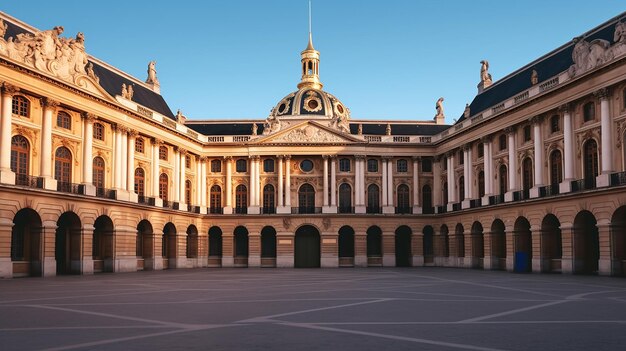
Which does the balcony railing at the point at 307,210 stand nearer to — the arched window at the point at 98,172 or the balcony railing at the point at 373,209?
the balcony railing at the point at 373,209

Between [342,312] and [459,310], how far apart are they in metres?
3.40

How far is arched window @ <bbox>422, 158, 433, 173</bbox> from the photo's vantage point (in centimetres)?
7106

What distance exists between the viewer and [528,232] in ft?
171

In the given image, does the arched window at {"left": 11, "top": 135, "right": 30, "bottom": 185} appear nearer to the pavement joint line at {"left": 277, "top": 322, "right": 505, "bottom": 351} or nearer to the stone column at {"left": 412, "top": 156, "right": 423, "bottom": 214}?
the pavement joint line at {"left": 277, "top": 322, "right": 505, "bottom": 351}

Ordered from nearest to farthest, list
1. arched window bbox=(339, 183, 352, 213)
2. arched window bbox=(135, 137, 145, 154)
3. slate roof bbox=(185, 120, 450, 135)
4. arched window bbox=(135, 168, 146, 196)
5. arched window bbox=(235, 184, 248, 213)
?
1. arched window bbox=(135, 168, 146, 196)
2. arched window bbox=(135, 137, 145, 154)
3. arched window bbox=(339, 183, 352, 213)
4. arched window bbox=(235, 184, 248, 213)
5. slate roof bbox=(185, 120, 450, 135)

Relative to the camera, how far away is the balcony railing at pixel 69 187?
45.0 m

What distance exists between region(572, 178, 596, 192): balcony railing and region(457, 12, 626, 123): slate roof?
9115mm

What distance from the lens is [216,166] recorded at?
71.2 metres

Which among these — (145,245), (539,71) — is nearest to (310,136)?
(145,245)

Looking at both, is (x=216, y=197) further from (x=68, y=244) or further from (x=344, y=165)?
(x=68, y=244)

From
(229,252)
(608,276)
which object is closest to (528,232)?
(608,276)

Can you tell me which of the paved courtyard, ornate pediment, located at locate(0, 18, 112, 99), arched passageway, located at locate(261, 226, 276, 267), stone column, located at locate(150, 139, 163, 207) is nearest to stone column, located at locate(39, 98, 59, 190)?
ornate pediment, located at locate(0, 18, 112, 99)

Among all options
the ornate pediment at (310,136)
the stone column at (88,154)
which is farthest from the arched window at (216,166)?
the stone column at (88,154)

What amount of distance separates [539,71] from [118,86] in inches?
1376
